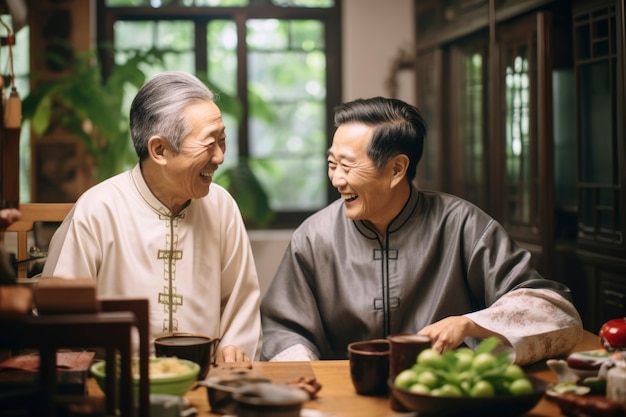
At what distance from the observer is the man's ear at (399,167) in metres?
2.42

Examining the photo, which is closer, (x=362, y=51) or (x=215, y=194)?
(x=215, y=194)

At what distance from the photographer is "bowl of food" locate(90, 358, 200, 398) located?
1.55m

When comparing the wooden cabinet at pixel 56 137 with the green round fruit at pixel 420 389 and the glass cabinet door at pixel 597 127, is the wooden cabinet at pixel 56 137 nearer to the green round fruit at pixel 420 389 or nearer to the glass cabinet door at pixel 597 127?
the glass cabinet door at pixel 597 127

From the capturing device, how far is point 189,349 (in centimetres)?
172

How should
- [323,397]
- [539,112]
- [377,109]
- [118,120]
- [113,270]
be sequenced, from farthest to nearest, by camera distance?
[118,120], [539,112], [377,109], [113,270], [323,397]

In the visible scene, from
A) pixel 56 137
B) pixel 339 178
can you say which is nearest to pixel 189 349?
pixel 339 178

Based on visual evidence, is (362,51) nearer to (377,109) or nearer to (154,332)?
(377,109)

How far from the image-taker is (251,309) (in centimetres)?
235

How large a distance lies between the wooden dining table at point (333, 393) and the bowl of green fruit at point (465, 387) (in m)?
0.05

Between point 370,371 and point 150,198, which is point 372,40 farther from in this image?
point 370,371

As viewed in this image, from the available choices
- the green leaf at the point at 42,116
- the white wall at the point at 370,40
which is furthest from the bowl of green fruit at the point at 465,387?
the white wall at the point at 370,40

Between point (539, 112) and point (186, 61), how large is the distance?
2.96 metres

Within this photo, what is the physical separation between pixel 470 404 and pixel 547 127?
2820mm

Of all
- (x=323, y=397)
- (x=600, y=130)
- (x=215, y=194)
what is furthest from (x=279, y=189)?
(x=323, y=397)
